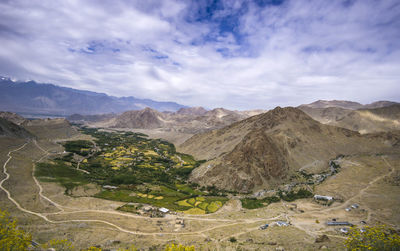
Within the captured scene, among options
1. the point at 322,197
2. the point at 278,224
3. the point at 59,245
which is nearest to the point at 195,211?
the point at 278,224

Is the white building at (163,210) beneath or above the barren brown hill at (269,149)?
beneath

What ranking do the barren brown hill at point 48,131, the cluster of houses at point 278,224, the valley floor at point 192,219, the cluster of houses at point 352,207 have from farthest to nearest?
the barren brown hill at point 48,131 → the cluster of houses at point 352,207 → the cluster of houses at point 278,224 → the valley floor at point 192,219

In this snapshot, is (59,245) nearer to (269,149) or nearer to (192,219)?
(192,219)

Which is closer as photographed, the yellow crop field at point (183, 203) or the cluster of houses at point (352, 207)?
the cluster of houses at point (352, 207)

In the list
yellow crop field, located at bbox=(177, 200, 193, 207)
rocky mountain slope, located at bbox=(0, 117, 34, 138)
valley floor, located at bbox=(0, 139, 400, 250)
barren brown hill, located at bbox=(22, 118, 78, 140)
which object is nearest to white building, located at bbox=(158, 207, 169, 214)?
valley floor, located at bbox=(0, 139, 400, 250)

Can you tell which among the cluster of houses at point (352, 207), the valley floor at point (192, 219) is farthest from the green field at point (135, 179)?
the cluster of houses at point (352, 207)

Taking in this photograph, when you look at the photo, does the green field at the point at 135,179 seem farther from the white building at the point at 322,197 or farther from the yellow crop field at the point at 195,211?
the white building at the point at 322,197
